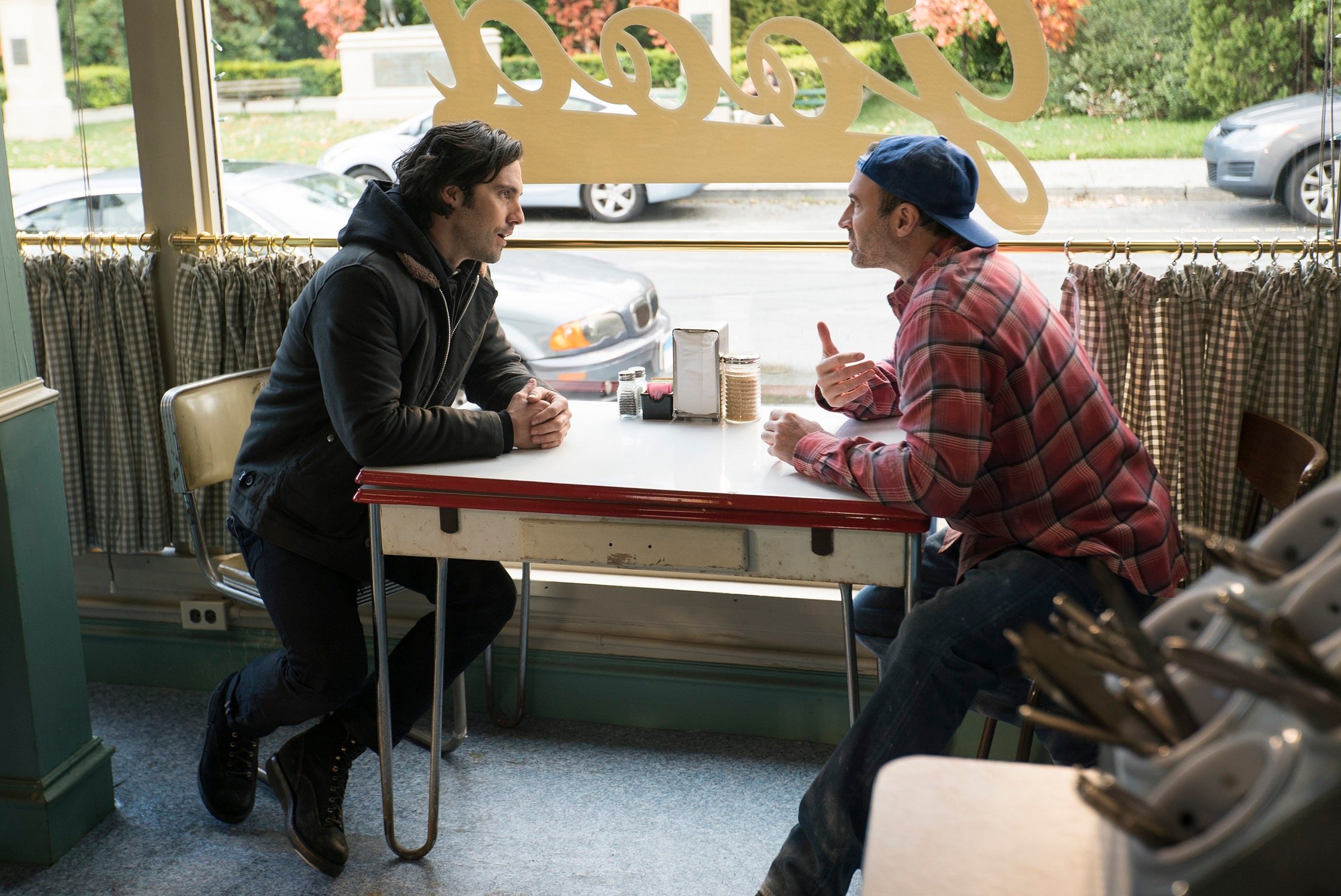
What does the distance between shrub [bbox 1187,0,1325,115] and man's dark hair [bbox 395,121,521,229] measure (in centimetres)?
143

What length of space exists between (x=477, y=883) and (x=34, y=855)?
0.90m

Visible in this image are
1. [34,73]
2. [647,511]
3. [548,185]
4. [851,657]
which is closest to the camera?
[647,511]

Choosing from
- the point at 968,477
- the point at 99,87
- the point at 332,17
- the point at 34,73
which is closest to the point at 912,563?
the point at 968,477

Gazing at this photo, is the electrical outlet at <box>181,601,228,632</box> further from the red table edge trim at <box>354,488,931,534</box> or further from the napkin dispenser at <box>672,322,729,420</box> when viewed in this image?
the napkin dispenser at <box>672,322,729,420</box>

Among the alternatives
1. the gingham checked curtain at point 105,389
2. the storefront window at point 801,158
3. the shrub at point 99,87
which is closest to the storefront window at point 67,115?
the shrub at point 99,87

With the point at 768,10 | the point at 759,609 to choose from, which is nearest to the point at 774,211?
the point at 768,10

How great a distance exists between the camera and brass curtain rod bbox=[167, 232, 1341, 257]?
2.39 metres

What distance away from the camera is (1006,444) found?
1959mm

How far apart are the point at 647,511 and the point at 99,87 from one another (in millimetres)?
1906

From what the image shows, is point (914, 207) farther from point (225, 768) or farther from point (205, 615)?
point (205, 615)

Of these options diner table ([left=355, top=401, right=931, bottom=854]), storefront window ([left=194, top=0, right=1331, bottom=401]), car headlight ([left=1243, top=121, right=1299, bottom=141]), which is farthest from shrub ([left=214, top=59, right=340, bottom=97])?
car headlight ([left=1243, top=121, right=1299, bottom=141])

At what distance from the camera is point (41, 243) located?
294 centimetres

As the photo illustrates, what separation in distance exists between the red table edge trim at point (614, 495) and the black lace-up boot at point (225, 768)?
752mm

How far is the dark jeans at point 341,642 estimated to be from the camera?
7.54 ft
